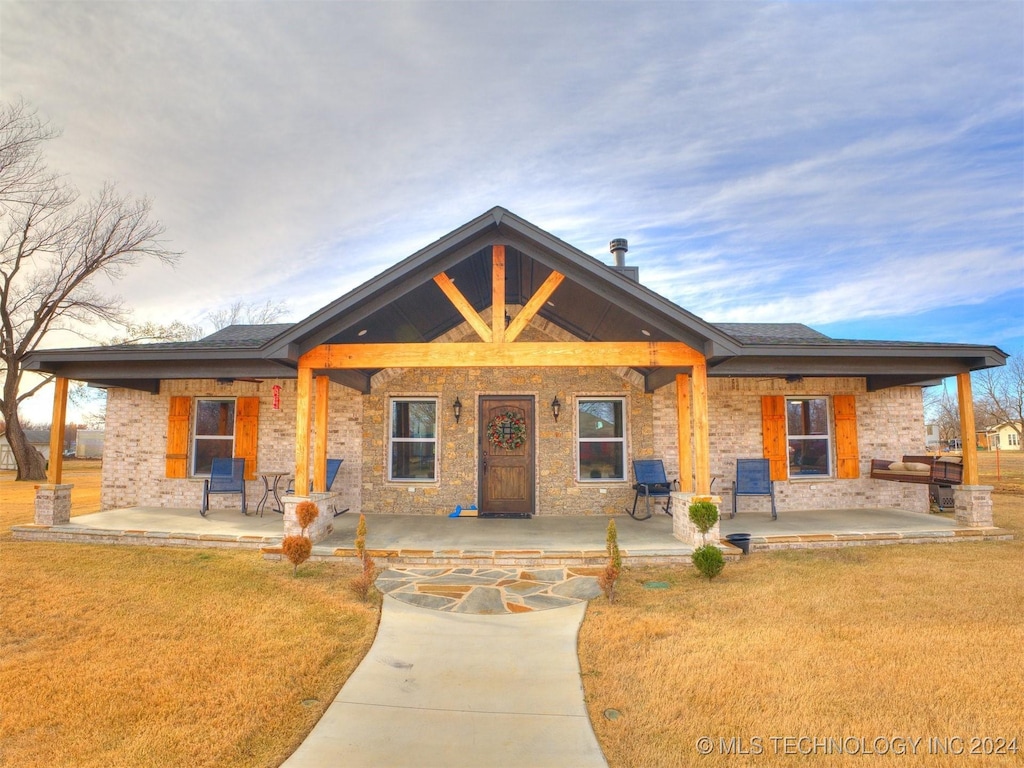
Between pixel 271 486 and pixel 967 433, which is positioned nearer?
pixel 967 433

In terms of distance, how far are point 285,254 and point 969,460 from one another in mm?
20552

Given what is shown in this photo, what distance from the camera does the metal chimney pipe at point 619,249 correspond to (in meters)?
9.83

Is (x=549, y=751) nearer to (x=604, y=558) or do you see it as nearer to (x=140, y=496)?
(x=604, y=558)

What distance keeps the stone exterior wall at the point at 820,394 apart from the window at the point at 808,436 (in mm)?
183

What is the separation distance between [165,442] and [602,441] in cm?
794

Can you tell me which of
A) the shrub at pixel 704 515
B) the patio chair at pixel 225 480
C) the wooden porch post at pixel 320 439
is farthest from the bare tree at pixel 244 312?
the shrub at pixel 704 515

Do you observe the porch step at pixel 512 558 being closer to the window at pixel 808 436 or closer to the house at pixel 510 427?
the house at pixel 510 427

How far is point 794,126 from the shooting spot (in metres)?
12.1

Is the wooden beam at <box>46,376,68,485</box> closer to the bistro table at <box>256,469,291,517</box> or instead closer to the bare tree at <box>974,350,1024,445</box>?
the bistro table at <box>256,469,291,517</box>

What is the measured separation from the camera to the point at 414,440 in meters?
9.00

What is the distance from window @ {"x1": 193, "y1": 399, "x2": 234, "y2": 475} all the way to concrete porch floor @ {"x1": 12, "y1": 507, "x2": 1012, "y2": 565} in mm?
1111

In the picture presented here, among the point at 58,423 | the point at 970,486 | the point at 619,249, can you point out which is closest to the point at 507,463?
the point at 619,249

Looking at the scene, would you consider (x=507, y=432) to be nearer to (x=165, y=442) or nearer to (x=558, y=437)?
(x=558, y=437)

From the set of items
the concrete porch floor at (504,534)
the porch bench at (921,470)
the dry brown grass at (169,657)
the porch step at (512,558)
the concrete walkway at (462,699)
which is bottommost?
the concrete walkway at (462,699)
